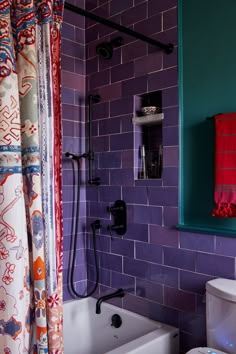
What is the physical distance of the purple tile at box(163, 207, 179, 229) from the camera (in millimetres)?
2160

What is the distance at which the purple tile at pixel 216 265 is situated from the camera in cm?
190

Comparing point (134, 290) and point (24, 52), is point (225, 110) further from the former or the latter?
point (134, 290)

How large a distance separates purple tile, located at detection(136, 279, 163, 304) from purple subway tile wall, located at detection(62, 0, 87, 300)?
1.91ft

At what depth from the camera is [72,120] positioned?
2.74 metres

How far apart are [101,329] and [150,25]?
2.17m

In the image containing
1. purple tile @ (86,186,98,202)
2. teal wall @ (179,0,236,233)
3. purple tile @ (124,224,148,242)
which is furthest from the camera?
purple tile @ (86,186,98,202)

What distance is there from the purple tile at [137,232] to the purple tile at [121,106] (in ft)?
2.67

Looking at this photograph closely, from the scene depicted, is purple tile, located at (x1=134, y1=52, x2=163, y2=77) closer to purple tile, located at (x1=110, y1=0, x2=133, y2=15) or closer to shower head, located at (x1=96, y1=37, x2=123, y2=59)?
shower head, located at (x1=96, y1=37, x2=123, y2=59)

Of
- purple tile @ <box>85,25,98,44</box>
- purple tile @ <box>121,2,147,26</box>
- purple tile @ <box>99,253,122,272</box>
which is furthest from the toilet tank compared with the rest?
purple tile @ <box>85,25,98,44</box>

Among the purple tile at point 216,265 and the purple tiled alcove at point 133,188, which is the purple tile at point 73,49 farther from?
the purple tile at point 216,265

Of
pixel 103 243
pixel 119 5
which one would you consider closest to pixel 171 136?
pixel 103 243

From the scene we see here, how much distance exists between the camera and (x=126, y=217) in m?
2.47

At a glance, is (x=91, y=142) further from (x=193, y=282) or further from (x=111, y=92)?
(x=193, y=282)

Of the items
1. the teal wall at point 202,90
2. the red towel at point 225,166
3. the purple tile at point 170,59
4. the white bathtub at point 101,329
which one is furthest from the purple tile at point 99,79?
the white bathtub at point 101,329
